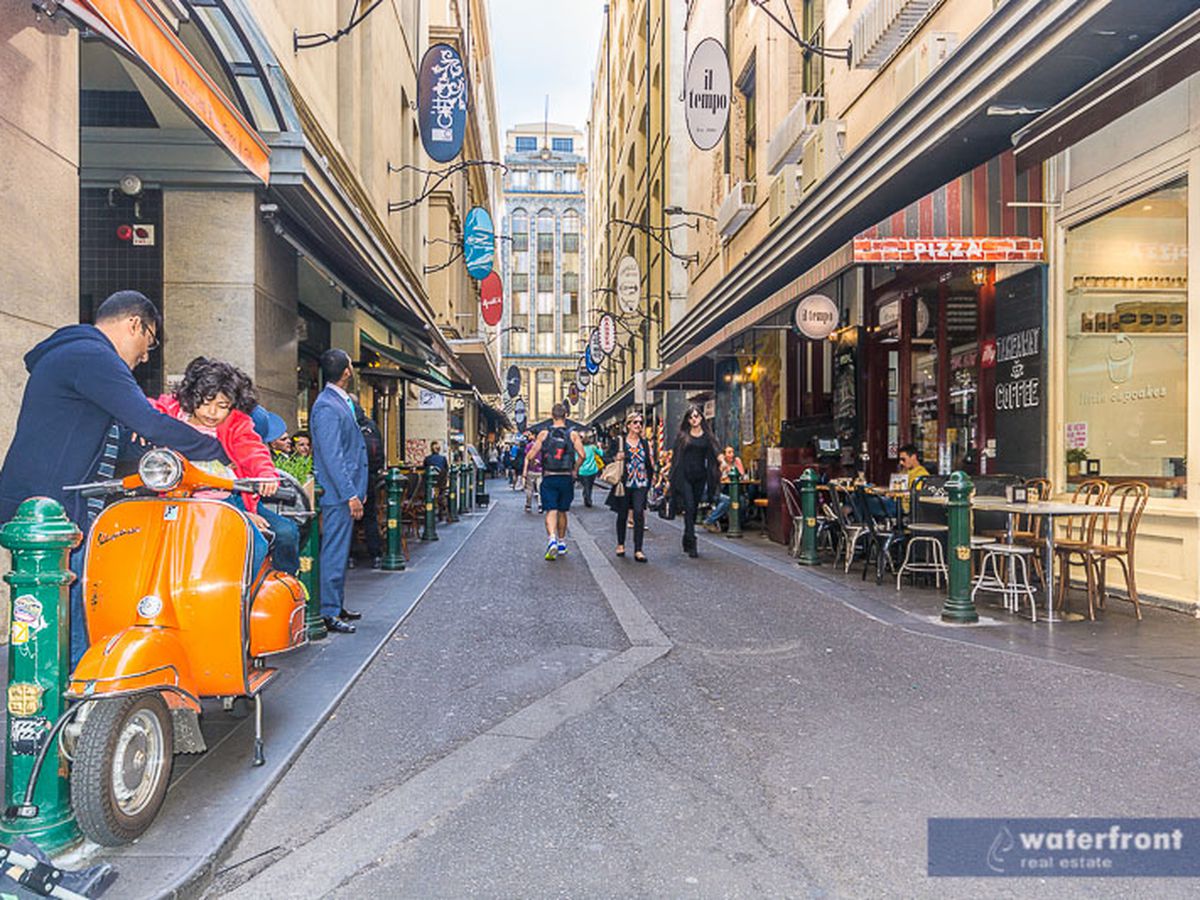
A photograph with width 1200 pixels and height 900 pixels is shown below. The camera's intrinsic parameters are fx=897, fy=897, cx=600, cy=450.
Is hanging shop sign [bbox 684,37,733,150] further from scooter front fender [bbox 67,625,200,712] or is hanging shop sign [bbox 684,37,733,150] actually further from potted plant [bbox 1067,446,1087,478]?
scooter front fender [bbox 67,625,200,712]

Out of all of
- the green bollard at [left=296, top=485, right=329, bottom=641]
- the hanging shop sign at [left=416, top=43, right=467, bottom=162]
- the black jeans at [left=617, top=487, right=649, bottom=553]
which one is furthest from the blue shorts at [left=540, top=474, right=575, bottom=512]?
the hanging shop sign at [left=416, top=43, right=467, bottom=162]

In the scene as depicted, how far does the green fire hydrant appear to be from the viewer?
9367mm

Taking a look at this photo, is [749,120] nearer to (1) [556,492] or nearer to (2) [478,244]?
(2) [478,244]

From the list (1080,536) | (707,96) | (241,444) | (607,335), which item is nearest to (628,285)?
(607,335)

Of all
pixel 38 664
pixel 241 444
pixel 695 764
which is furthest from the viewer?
pixel 241 444

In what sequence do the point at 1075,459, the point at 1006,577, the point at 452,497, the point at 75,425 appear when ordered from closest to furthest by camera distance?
the point at 75,425 → the point at 1006,577 → the point at 1075,459 → the point at 452,497

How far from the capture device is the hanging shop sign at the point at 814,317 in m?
12.3

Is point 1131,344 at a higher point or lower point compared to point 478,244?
lower

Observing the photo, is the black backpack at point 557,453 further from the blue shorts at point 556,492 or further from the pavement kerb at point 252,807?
the pavement kerb at point 252,807

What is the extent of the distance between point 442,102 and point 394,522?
29.7ft

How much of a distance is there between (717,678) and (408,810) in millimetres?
2307

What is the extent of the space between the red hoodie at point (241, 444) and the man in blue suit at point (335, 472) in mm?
1930

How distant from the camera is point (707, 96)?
50.9 feet

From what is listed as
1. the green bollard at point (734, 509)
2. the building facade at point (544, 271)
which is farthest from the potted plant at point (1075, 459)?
the building facade at point (544, 271)
